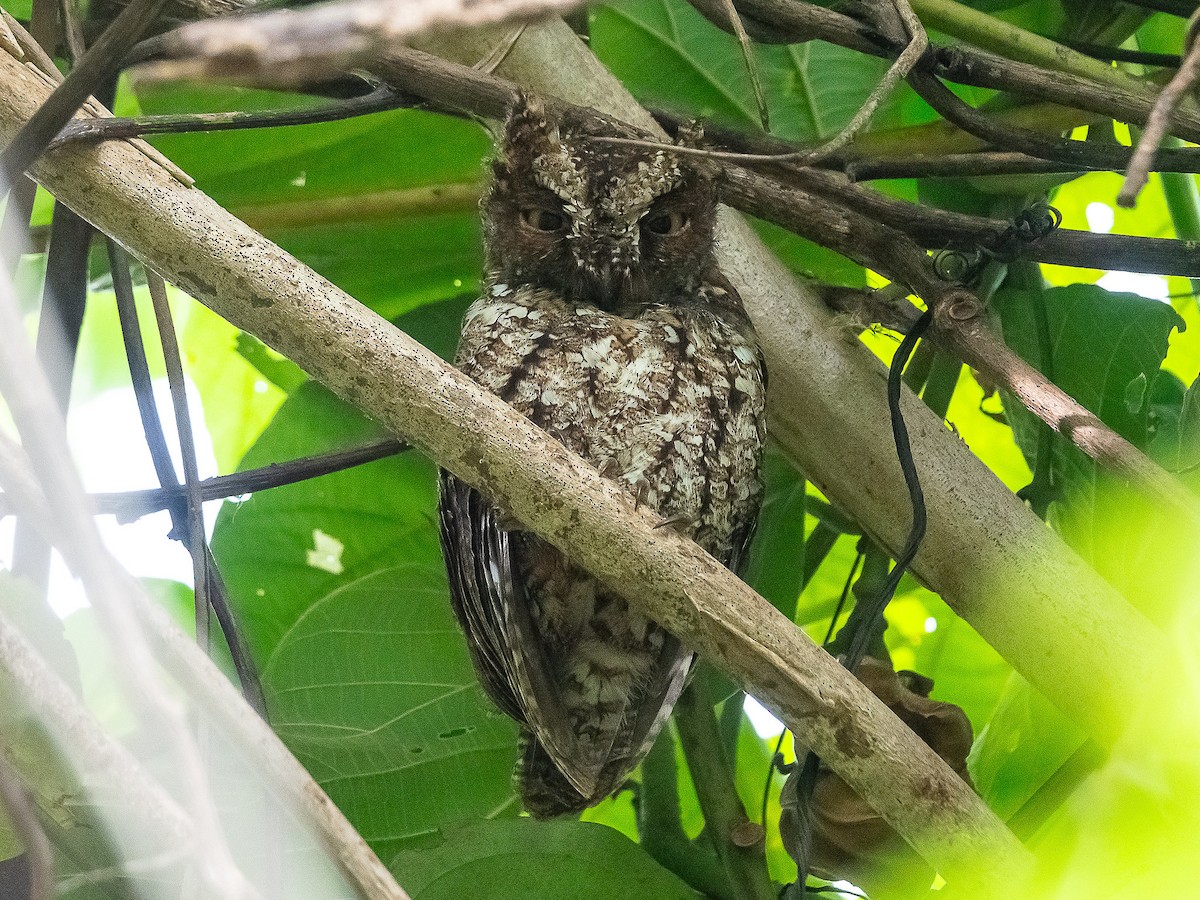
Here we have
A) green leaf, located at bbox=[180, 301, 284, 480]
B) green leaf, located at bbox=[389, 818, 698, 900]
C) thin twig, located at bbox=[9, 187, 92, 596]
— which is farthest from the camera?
green leaf, located at bbox=[180, 301, 284, 480]

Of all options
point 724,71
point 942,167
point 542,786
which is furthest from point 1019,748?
point 724,71

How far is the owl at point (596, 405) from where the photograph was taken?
1.56 meters

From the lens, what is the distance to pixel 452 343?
1.93m

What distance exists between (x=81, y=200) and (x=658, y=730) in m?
0.95

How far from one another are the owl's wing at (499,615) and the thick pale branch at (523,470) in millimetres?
535

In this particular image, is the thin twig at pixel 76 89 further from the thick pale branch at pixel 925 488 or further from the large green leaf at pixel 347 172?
the large green leaf at pixel 347 172

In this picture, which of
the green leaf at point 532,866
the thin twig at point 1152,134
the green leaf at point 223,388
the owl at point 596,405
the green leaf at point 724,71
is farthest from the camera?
the green leaf at point 223,388

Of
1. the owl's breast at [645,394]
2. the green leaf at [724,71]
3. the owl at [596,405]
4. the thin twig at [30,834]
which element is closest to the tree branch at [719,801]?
the owl at [596,405]

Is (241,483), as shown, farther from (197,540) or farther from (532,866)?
(532,866)

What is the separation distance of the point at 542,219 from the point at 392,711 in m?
0.75

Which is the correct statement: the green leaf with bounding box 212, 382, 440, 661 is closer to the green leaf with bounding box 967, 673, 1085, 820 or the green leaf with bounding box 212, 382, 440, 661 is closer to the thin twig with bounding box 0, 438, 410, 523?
the thin twig with bounding box 0, 438, 410, 523

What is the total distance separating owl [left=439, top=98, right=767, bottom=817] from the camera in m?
1.56

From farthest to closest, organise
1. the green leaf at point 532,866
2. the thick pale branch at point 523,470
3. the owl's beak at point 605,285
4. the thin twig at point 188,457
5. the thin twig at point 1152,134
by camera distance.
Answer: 1. the owl's beak at point 605,285
2. the green leaf at point 532,866
3. the thin twig at point 188,457
4. the thick pale branch at point 523,470
5. the thin twig at point 1152,134

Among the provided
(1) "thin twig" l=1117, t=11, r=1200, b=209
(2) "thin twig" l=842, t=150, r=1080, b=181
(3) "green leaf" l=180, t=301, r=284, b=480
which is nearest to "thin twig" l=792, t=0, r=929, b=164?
(2) "thin twig" l=842, t=150, r=1080, b=181
